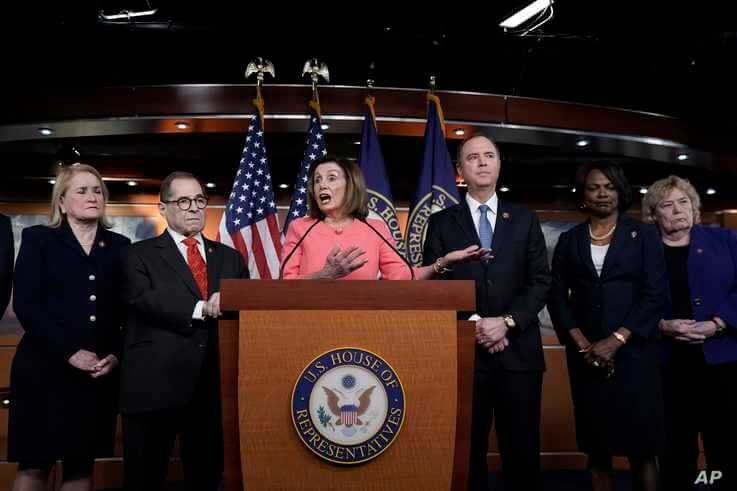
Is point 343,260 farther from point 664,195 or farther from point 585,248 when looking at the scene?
point 664,195

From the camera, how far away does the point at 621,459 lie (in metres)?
4.85

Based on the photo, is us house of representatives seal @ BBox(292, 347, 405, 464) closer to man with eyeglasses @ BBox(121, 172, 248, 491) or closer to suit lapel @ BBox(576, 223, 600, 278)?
man with eyeglasses @ BBox(121, 172, 248, 491)

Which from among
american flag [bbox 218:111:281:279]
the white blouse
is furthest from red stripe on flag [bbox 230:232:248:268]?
the white blouse

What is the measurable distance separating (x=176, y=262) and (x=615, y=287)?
1.73m

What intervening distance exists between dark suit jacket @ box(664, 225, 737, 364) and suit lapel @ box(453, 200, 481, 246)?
3.39 feet

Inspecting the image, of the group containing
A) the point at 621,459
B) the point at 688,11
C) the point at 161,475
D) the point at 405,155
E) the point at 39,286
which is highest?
the point at 688,11

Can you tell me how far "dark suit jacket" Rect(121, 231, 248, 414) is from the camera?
2359 mm

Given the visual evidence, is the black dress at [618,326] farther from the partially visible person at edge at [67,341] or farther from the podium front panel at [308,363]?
the partially visible person at edge at [67,341]

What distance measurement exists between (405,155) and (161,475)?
4.50m

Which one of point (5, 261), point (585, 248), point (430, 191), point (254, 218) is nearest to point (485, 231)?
point (585, 248)

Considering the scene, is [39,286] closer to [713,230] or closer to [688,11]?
[713,230]

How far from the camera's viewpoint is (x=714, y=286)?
304 centimetres

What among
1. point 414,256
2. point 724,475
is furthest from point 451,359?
point 414,256

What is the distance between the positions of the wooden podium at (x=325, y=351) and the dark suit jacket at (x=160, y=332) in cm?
74
